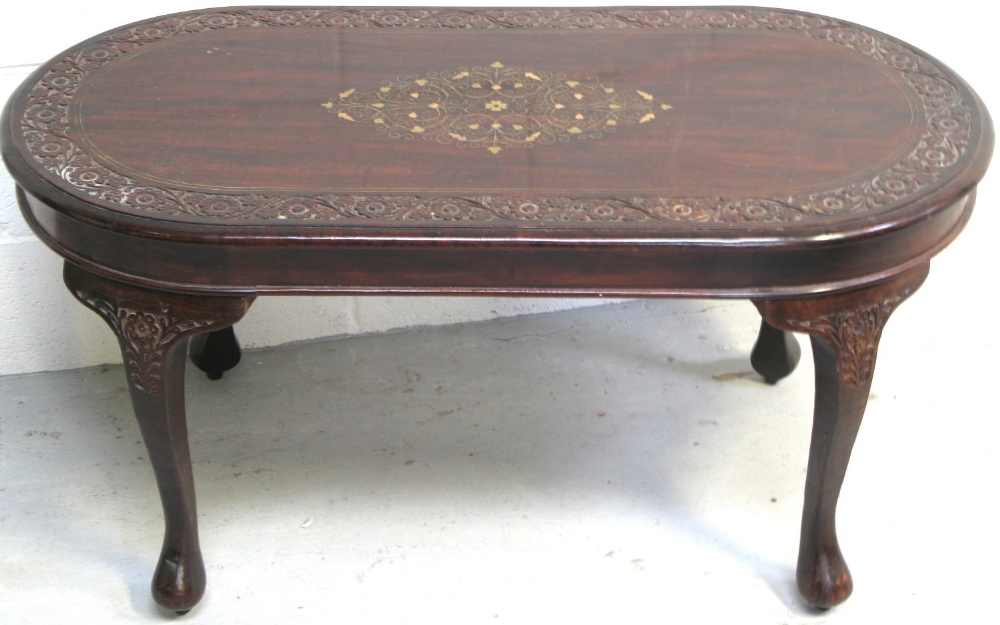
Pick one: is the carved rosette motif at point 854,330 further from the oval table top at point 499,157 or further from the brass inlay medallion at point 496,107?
the brass inlay medallion at point 496,107

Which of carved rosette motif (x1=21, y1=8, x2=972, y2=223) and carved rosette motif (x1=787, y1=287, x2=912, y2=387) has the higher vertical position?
carved rosette motif (x1=21, y1=8, x2=972, y2=223)

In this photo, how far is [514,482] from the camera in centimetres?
246

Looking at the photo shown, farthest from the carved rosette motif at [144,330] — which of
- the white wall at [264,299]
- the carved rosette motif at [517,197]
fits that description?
the white wall at [264,299]

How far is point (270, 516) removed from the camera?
237cm

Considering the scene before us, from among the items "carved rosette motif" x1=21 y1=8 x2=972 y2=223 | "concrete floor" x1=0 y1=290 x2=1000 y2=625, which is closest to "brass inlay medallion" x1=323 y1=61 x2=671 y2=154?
"carved rosette motif" x1=21 y1=8 x2=972 y2=223

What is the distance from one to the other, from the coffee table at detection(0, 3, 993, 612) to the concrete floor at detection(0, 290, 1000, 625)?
0.61 feet

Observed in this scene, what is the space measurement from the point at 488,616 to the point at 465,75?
103 cm

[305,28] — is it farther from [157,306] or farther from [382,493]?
[382,493]

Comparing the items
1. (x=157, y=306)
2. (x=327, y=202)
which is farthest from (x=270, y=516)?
(x=327, y=202)

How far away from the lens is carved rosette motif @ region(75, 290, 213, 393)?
1.87m

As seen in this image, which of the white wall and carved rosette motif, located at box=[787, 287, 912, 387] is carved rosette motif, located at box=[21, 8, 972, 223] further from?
the white wall

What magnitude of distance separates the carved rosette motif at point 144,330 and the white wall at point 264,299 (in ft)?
3.00

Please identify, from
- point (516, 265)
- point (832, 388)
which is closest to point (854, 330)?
point (832, 388)

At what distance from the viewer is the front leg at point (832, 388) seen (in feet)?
6.01
